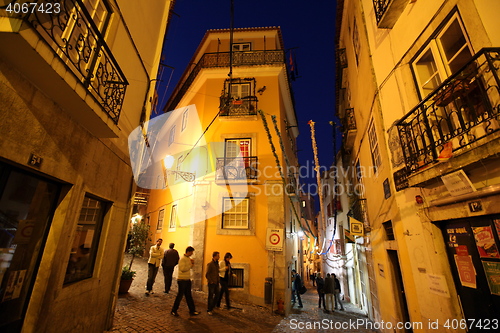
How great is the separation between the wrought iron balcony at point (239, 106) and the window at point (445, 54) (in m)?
8.35

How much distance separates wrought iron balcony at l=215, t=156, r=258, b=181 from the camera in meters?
11.6

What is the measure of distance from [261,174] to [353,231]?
496 centimetres

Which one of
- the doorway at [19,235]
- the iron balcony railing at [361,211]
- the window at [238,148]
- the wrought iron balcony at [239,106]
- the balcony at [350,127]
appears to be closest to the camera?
the doorway at [19,235]

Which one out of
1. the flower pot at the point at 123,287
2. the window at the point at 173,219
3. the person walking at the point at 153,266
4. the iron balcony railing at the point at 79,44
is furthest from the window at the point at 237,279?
the iron balcony railing at the point at 79,44

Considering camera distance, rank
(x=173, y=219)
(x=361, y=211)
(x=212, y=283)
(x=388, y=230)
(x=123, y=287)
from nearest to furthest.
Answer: (x=388, y=230)
(x=212, y=283)
(x=123, y=287)
(x=361, y=211)
(x=173, y=219)

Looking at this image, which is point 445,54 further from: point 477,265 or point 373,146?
point 477,265

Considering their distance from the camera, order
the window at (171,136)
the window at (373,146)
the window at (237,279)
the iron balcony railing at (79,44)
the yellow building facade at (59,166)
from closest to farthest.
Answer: the yellow building facade at (59,166) → the iron balcony railing at (79,44) → the window at (373,146) → the window at (237,279) → the window at (171,136)

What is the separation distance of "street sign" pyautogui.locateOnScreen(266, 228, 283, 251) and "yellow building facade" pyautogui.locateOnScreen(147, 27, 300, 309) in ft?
0.12

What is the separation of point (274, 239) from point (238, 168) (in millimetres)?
4304

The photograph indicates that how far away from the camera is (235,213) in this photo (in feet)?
37.2

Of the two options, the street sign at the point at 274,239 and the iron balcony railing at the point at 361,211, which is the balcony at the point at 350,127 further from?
the street sign at the point at 274,239

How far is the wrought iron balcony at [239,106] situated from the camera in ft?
41.5

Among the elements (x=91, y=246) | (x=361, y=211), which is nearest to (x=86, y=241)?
(x=91, y=246)

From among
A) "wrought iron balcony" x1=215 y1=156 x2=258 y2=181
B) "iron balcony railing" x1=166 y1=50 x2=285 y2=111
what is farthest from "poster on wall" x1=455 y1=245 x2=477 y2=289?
"iron balcony railing" x1=166 y1=50 x2=285 y2=111
